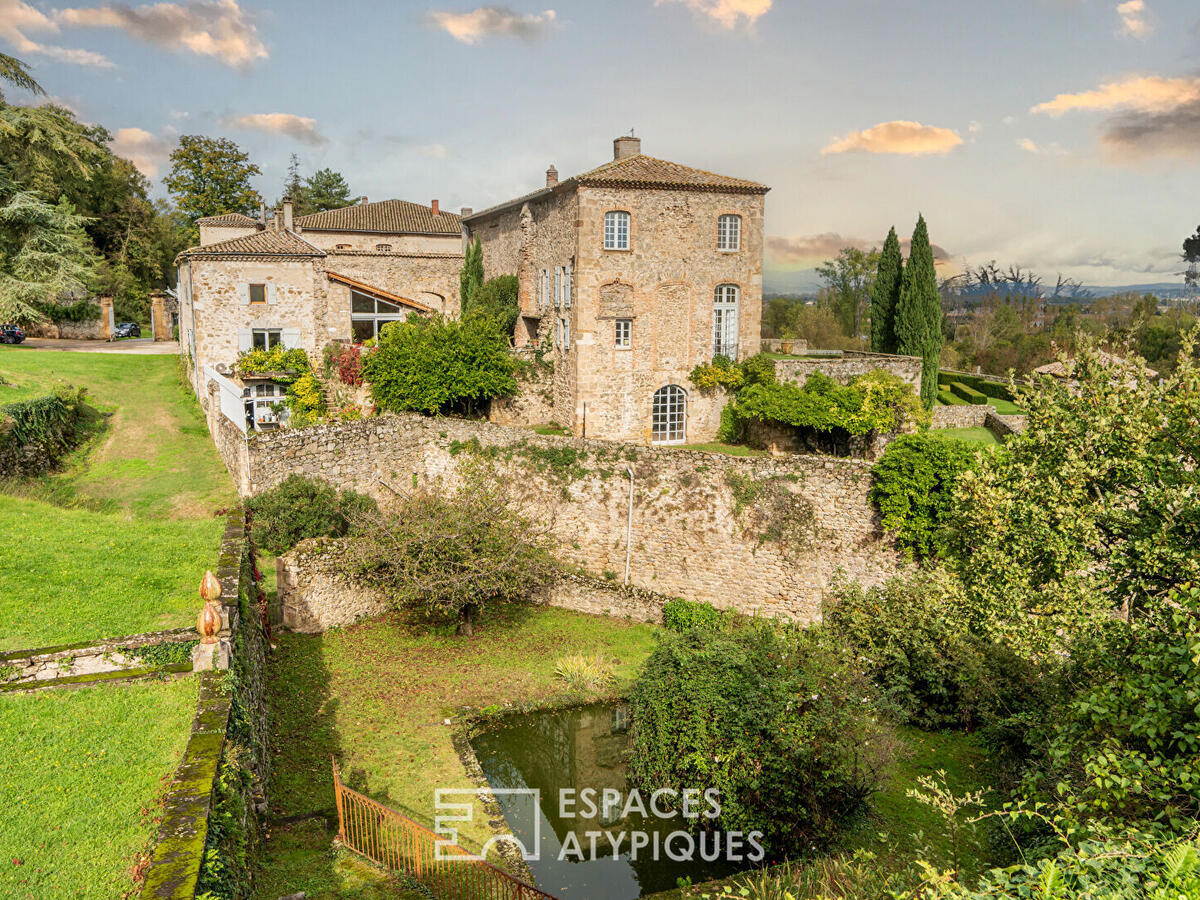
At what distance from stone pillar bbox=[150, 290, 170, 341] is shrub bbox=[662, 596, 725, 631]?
3778cm

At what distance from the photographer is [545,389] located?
1136 inches

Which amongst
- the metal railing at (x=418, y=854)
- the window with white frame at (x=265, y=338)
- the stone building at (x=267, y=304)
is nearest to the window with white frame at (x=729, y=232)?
the stone building at (x=267, y=304)

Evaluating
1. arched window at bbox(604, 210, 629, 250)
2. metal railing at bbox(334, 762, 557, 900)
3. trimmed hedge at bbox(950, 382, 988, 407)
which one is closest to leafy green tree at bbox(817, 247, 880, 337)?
trimmed hedge at bbox(950, 382, 988, 407)

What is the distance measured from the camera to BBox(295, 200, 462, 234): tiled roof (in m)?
39.1

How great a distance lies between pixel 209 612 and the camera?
9242 mm

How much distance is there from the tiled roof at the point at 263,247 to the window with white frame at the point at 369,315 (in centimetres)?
239

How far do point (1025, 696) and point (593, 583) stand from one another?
33.7ft

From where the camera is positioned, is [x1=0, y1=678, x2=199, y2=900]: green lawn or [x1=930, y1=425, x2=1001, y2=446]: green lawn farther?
[x1=930, y1=425, x2=1001, y2=446]: green lawn

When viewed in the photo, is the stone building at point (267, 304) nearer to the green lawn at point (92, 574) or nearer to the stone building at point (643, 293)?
the stone building at point (643, 293)

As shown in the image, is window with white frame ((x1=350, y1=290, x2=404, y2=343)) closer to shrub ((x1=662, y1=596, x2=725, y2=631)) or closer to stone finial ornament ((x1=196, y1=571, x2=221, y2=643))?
shrub ((x1=662, y1=596, x2=725, y2=631))

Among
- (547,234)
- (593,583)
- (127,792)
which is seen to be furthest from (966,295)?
(127,792)

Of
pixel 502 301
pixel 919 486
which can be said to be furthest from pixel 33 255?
pixel 919 486

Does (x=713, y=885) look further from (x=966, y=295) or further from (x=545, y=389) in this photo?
(x=966, y=295)

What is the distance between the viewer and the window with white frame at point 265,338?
27984mm
